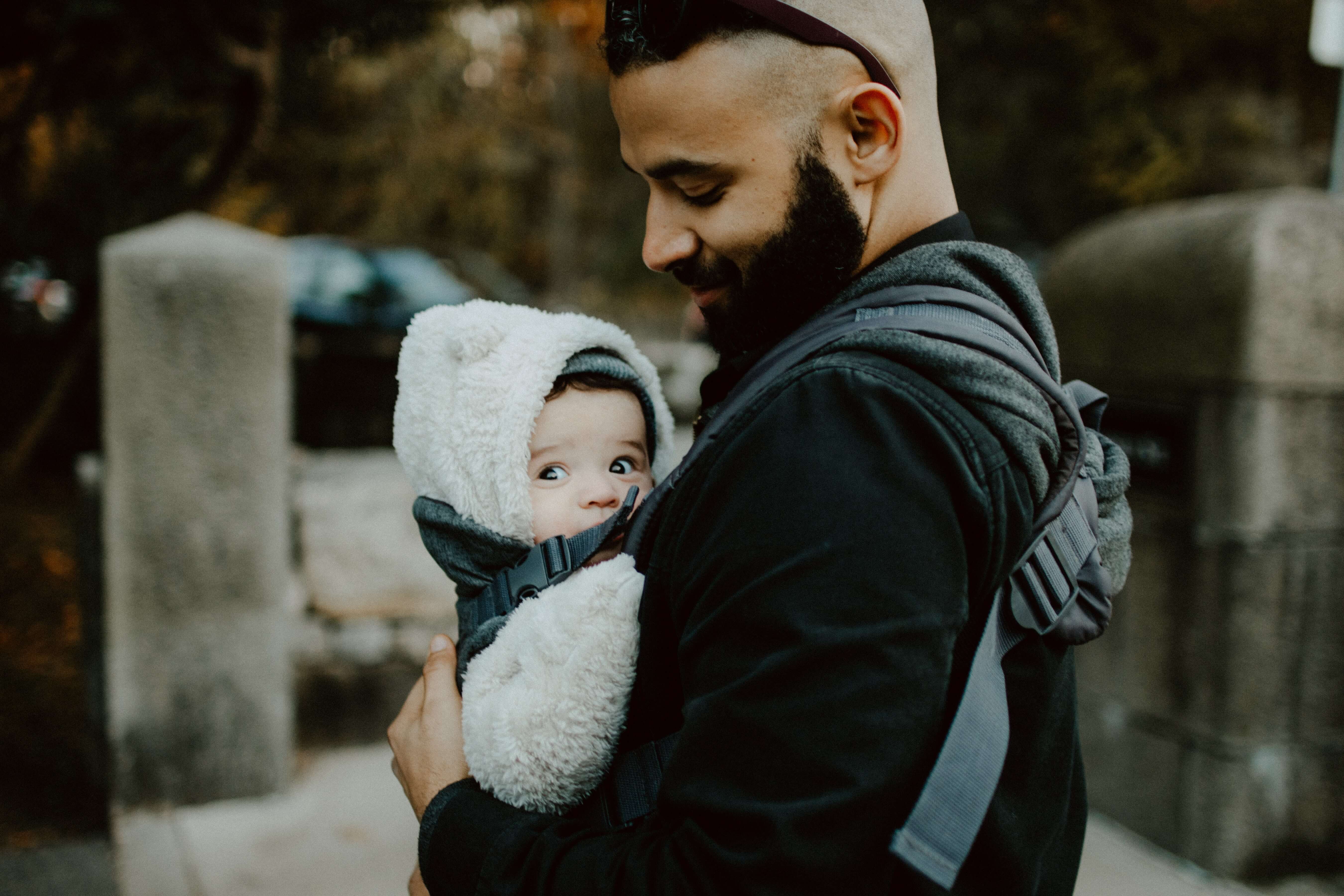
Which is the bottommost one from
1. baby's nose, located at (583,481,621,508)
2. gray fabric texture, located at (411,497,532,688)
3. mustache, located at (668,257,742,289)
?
gray fabric texture, located at (411,497,532,688)

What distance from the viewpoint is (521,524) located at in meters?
1.44

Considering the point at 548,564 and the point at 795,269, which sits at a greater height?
the point at 795,269

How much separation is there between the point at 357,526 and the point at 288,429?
0.49 metres

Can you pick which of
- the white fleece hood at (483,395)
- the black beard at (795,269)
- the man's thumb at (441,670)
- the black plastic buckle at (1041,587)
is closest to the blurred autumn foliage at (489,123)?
the white fleece hood at (483,395)

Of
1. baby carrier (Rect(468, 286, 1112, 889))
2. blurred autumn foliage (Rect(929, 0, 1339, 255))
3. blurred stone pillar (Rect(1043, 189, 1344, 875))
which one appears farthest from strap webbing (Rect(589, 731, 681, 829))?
blurred autumn foliage (Rect(929, 0, 1339, 255))

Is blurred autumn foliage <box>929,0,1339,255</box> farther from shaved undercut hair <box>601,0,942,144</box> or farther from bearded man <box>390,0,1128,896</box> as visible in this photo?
bearded man <box>390,0,1128,896</box>

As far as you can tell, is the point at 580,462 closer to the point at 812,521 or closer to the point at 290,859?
the point at 812,521

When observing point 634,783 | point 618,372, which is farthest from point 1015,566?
point 618,372

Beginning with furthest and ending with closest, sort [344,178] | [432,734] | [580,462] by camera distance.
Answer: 1. [344,178]
2. [580,462]
3. [432,734]

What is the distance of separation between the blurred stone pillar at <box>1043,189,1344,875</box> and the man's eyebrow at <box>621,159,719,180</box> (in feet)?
7.39

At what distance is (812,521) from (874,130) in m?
0.48

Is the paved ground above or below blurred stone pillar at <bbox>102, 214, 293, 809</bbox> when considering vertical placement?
below

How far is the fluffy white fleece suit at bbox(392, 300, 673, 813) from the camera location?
118 centimetres

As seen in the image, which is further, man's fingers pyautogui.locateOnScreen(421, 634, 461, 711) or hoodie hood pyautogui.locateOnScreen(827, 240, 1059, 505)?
man's fingers pyautogui.locateOnScreen(421, 634, 461, 711)
